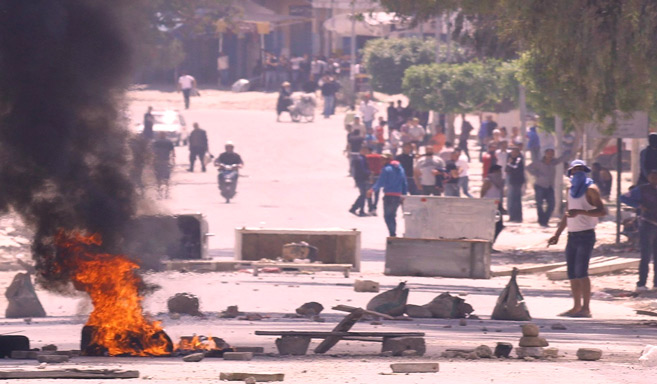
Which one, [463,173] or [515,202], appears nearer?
[515,202]

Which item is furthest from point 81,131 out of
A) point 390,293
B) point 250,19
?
point 250,19

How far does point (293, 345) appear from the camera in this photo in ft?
34.7

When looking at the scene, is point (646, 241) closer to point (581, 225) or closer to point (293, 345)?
point (581, 225)

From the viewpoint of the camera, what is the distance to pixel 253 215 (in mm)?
25969

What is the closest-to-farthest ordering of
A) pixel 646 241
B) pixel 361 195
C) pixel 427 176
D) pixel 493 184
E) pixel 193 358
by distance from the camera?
pixel 193 358
pixel 646 241
pixel 493 184
pixel 427 176
pixel 361 195

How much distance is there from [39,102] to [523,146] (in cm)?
1825

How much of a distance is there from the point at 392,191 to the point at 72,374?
12.2m

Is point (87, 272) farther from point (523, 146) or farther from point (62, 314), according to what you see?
point (523, 146)

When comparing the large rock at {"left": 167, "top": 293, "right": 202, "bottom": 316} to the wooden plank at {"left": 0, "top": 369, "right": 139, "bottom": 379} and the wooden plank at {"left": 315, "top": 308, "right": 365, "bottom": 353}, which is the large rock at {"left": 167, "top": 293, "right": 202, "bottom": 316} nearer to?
the wooden plank at {"left": 315, "top": 308, "right": 365, "bottom": 353}

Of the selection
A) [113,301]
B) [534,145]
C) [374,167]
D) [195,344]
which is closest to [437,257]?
[195,344]

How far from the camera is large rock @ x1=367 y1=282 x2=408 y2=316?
12.9 m

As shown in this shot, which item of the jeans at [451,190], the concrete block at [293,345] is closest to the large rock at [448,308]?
the concrete block at [293,345]

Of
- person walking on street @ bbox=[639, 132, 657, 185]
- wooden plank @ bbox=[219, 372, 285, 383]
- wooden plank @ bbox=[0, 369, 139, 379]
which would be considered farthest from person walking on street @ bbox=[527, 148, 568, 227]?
wooden plank @ bbox=[0, 369, 139, 379]

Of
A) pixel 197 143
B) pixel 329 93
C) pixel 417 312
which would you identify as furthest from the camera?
pixel 329 93
